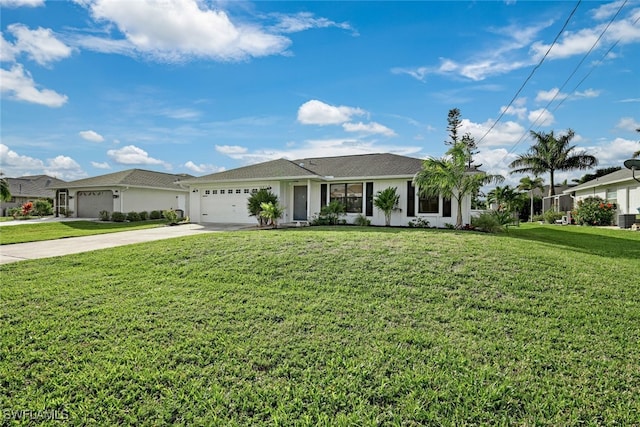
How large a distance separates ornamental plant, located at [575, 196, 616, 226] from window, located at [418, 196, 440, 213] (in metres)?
14.4

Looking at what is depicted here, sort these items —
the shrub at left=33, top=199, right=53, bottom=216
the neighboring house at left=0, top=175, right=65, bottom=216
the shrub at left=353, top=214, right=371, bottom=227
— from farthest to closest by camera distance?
the neighboring house at left=0, top=175, right=65, bottom=216 < the shrub at left=33, top=199, right=53, bottom=216 < the shrub at left=353, top=214, right=371, bottom=227

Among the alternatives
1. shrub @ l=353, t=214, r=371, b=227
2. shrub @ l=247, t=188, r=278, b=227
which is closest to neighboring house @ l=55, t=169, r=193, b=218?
shrub @ l=247, t=188, r=278, b=227

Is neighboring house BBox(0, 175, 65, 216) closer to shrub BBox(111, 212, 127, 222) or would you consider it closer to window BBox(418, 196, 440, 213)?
shrub BBox(111, 212, 127, 222)

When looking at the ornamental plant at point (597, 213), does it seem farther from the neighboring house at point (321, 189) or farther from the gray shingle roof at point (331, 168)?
the gray shingle roof at point (331, 168)

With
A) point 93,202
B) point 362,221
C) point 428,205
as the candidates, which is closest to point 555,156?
point 428,205

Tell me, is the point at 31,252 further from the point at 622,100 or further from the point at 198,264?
the point at 622,100

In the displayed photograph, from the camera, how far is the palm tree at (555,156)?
3306 cm

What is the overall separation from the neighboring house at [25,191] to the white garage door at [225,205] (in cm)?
2151

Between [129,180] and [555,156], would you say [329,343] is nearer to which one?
[129,180]

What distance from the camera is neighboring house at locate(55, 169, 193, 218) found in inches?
921

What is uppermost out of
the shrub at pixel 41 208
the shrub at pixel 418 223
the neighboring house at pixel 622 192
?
the neighboring house at pixel 622 192

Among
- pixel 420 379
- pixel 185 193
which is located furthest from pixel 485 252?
pixel 185 193

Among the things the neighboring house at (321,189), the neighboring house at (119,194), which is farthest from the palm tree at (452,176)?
the neighboring house at (119,194)

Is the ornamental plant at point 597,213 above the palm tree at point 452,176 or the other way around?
the other way around
